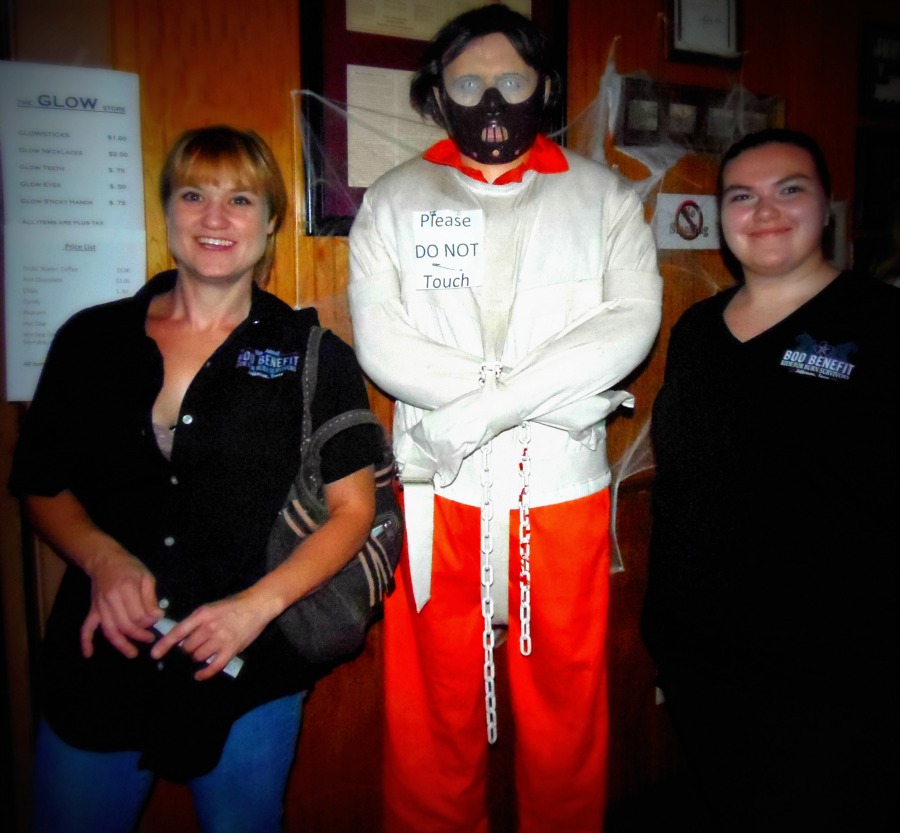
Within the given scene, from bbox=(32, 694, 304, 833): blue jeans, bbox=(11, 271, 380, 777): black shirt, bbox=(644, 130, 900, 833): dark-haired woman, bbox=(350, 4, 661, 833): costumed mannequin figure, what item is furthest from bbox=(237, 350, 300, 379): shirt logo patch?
bbox=(644, 130, 900, 833): dark-haired woman

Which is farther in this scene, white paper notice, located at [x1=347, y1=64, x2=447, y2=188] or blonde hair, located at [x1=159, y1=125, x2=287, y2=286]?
white paper notice, located at [x1=347, y1=64, x2=447, y2=188]

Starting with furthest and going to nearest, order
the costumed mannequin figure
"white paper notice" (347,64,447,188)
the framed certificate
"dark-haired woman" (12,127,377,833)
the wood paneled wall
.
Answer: the framed certificate
"white paper notice" (347,64,447,188)
the wood paneled wall
the costumed mannequin figure
"dark-haired woman" (12,127,377,833)

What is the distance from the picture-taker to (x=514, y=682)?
4.42 ft

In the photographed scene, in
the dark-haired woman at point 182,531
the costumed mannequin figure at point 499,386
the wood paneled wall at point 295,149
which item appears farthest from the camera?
the wood paneled wall at point 295,149

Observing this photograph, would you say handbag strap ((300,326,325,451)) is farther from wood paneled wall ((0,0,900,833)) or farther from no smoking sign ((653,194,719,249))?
no smoking sign ((653,194,719,249))

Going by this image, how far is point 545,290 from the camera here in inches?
49.9

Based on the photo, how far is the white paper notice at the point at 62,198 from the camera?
128 centimetres

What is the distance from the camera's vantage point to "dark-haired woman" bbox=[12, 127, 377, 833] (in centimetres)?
100

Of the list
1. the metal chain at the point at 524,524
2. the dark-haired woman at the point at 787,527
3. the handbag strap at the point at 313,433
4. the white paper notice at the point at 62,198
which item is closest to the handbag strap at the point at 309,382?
the handbag strap at the point at 313,433

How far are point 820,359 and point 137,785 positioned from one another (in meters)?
1.23

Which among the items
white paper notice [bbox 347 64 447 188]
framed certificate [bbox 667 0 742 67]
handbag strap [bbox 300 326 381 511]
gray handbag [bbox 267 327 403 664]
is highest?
framed certificate [bbox 667 0 742 67]

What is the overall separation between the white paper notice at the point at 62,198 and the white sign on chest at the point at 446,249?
56 cm

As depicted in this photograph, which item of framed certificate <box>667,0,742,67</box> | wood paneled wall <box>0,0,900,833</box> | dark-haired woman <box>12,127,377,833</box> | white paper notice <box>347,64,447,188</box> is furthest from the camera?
framed certificate <box>667,0,742,67</box>

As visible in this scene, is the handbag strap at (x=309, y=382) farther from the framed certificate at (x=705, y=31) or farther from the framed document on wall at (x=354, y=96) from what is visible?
Result: the framed certificate at (x=705, y=31)
